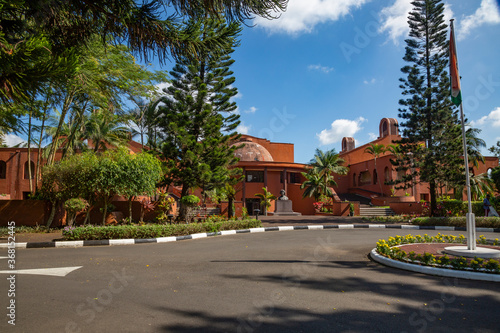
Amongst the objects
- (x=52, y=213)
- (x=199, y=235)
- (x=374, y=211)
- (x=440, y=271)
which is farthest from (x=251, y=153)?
(x=440, y=271)

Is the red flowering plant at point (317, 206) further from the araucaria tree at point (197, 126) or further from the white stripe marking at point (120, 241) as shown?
the white stripe marking at point (120, 241)

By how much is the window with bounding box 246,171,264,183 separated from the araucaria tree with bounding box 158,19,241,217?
38.3 ft

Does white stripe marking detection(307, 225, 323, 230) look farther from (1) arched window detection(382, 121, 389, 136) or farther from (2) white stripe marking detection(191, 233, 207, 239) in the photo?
(1) arched window detection(382, 121, 389, 136)

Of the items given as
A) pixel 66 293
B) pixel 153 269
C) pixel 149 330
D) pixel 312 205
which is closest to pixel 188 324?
pixel 149 330

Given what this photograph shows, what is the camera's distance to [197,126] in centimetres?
1916

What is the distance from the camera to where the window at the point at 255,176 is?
31703mm

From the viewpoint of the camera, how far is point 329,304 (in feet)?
13.7

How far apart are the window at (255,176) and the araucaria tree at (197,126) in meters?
11.7

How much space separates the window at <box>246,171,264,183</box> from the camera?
3170 cm

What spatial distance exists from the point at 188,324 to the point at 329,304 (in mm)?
1832

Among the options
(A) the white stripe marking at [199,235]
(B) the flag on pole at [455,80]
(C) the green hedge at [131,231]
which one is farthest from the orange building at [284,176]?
(B) the flag on pole at [455,80]

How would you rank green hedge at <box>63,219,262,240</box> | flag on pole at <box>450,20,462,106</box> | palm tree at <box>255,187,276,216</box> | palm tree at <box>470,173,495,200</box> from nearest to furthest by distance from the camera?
1. flag on pole at <box>450,20,462,106</box>
2. green hedge at <box>63,219,262,240</box>
3. palm tree at <box>470,173,495,200</box>
4. palm tree at <box>255,187,276,216</box>

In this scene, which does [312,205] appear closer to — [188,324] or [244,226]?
[244,226]

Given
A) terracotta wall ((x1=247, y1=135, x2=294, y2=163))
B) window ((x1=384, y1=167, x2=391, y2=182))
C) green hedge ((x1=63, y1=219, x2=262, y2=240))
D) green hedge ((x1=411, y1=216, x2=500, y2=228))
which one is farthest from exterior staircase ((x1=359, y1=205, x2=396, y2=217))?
green hedge ((x1=63, y1=219, x2=262, y2=240))
